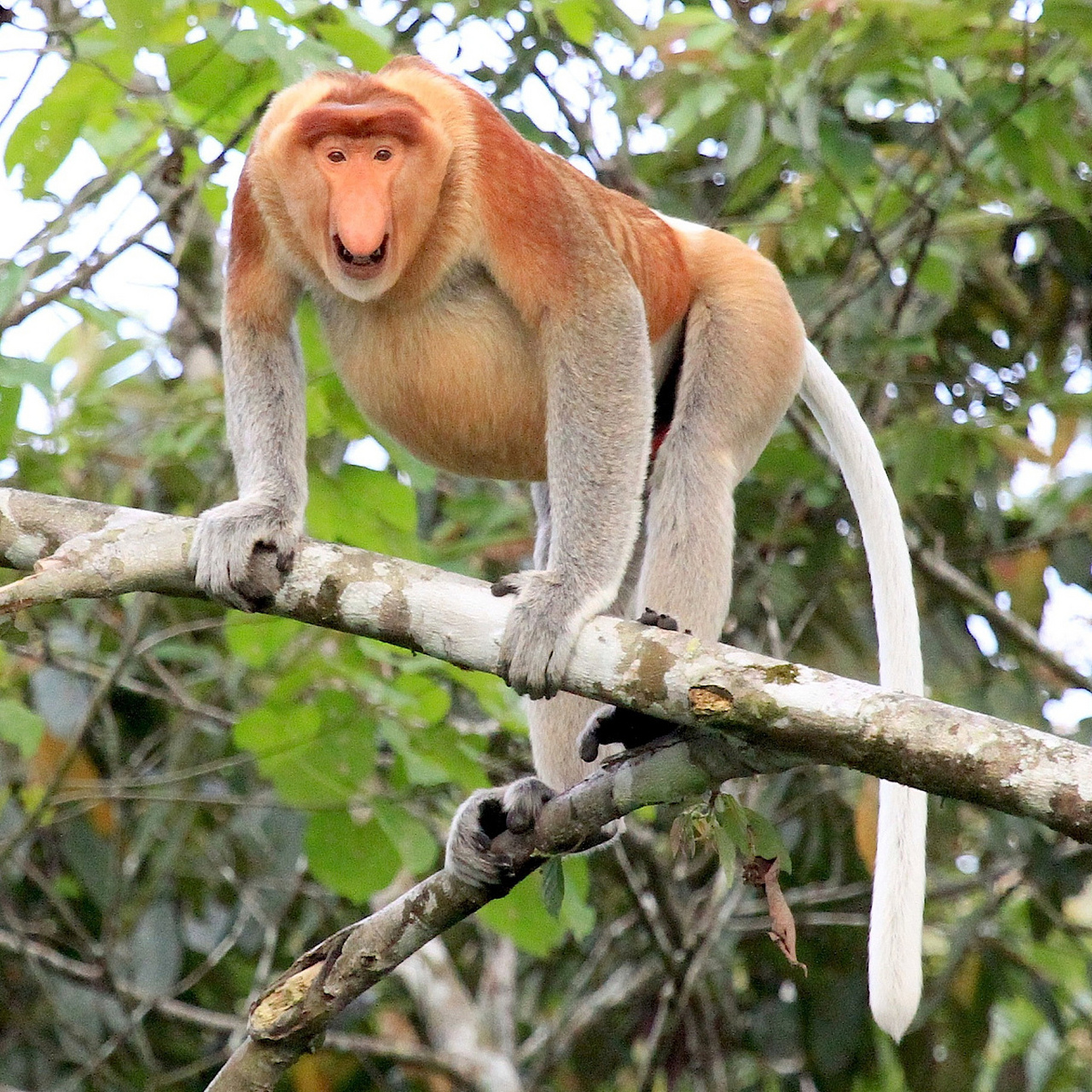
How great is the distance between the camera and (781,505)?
4.33 meters

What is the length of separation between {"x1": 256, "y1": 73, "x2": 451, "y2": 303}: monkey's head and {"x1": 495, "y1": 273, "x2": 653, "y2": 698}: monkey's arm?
32 cm

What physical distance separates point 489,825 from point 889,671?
2.75 ft

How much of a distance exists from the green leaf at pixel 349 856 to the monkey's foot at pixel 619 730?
91 centimetres

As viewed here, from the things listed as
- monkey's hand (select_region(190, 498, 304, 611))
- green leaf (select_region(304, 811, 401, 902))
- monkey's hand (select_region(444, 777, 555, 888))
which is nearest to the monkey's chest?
monkey's hand (select_region(190, 498, 304, 611))

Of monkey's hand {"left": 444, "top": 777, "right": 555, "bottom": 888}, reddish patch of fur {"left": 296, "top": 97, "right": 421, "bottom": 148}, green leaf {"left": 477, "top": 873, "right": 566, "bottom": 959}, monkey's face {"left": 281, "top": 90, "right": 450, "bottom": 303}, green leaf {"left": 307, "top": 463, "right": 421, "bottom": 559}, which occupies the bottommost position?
green leaf {"left": 477, "top": 873, "right": 566, "bottom": 959}

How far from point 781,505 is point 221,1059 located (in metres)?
2.40

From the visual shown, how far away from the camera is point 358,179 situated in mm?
2586

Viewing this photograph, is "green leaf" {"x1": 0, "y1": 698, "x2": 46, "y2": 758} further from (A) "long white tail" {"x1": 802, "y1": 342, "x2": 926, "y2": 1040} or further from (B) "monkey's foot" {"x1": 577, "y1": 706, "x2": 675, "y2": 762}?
(A) "long white tail" {"x1": 802, "y1": 342, "x2": 926, "y2": 1040}

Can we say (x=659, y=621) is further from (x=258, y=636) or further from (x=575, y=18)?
(x=575, y=18)

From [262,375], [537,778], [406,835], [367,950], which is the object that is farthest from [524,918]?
[262,375]

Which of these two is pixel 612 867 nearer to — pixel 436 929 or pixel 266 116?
pixel 436 929

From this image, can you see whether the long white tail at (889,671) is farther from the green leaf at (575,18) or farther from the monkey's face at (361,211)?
the monkey's face at (361,211)

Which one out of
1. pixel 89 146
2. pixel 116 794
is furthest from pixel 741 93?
pixel 116 794

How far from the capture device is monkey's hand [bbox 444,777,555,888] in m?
2.61
